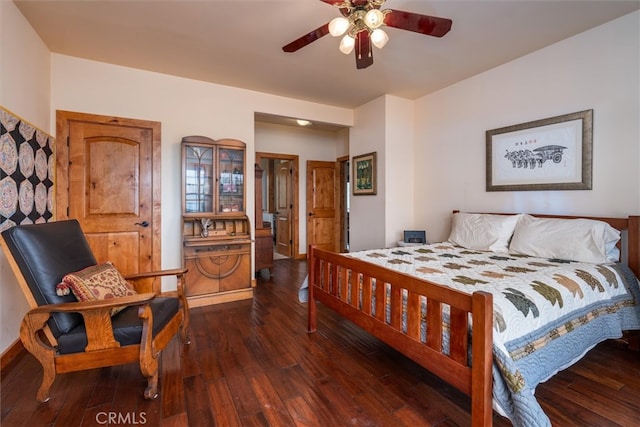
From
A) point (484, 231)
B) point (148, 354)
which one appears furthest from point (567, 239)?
point (148, 354)

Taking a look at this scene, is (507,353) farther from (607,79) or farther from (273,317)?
(607,79)

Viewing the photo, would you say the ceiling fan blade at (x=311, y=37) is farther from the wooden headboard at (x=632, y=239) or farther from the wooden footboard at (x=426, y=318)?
the wooden headboard at (x=632, y=239)

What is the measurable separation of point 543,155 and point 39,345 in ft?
13.7

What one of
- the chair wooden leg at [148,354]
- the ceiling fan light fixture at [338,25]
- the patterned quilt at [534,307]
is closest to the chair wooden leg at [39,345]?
the chair wooden leg at [148,354]

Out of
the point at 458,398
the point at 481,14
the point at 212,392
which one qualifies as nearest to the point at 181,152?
the point at 212,392

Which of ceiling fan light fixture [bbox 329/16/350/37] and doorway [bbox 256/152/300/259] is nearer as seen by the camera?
ceiling fan light fixture [bbox 329/16/350/37]

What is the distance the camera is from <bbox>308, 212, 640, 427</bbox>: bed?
121 centimetres

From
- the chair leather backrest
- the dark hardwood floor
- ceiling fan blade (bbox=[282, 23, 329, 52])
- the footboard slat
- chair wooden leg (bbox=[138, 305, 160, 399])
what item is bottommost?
the dark hardwood floor

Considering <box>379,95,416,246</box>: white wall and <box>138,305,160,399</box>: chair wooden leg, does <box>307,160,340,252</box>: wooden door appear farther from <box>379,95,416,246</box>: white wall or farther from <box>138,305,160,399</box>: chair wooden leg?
<box>138,305,160,399</box>: chair wooden leg

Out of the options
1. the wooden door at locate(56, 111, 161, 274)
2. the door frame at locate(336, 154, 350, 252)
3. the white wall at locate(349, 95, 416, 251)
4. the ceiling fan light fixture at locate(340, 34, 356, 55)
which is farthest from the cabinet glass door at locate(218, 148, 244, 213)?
the door frame at locate(336, 154, 350, 252)

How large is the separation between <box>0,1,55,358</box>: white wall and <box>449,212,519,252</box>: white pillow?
3974mm

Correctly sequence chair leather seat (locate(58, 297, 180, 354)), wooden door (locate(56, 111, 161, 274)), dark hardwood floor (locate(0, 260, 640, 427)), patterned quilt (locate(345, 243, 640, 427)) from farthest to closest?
1. wooden door (locate(56, 111, 161, 274))
2. chair leather seat (locate(58, 297, 180, 354))
3. dark hardwood floor (locate(0, 260, 640, 427))
4. patterned quilt (locate(345, 243, 640, 427))

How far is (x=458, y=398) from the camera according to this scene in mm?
1692

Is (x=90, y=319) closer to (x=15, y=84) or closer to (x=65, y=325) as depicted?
(x=65, y=325)
